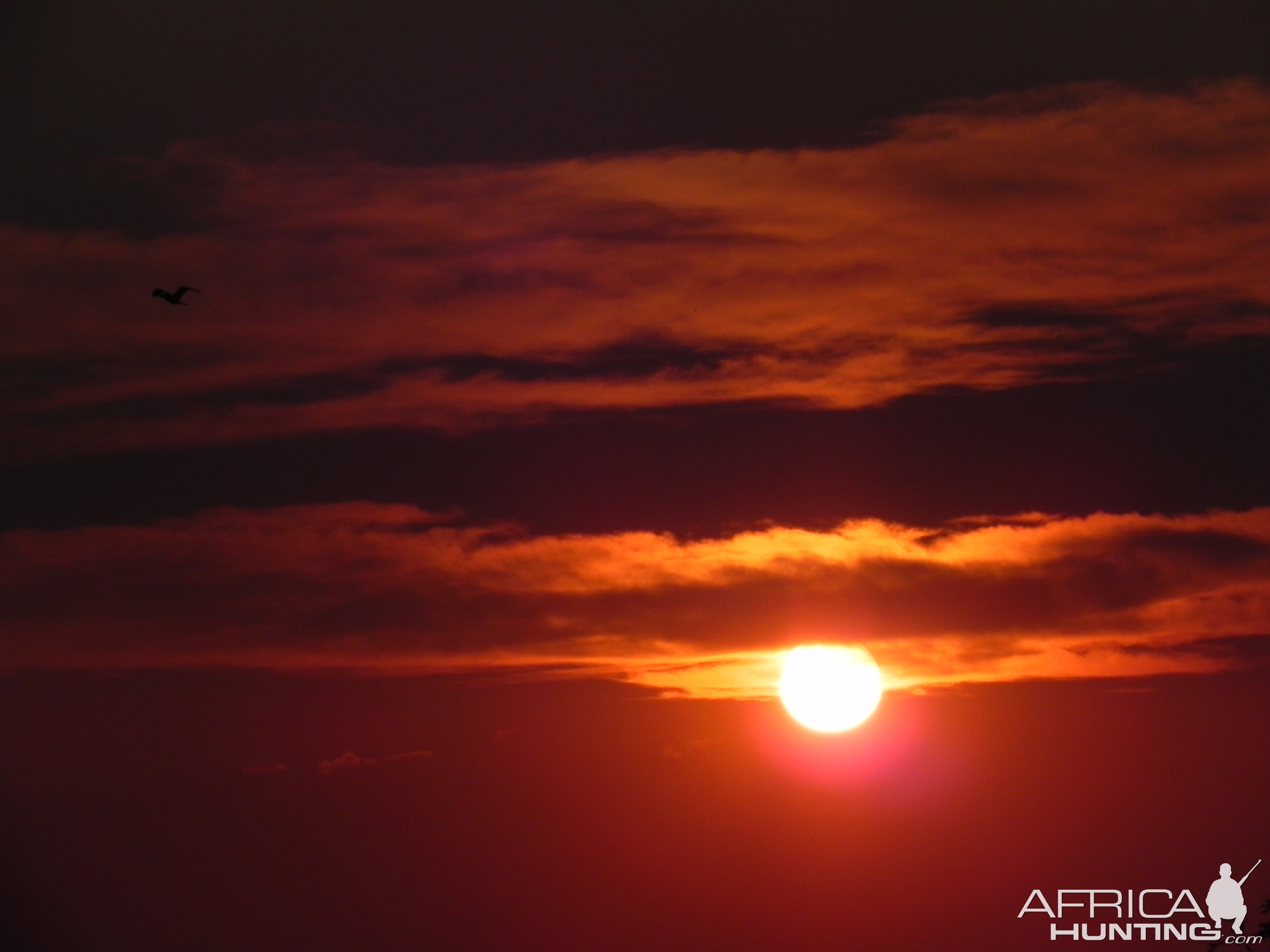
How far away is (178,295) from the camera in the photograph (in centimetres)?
8244

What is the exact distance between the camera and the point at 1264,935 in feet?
252

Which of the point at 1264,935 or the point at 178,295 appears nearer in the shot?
the point at 1264,935

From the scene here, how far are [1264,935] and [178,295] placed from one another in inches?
2603

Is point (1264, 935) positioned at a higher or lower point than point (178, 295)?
lower
